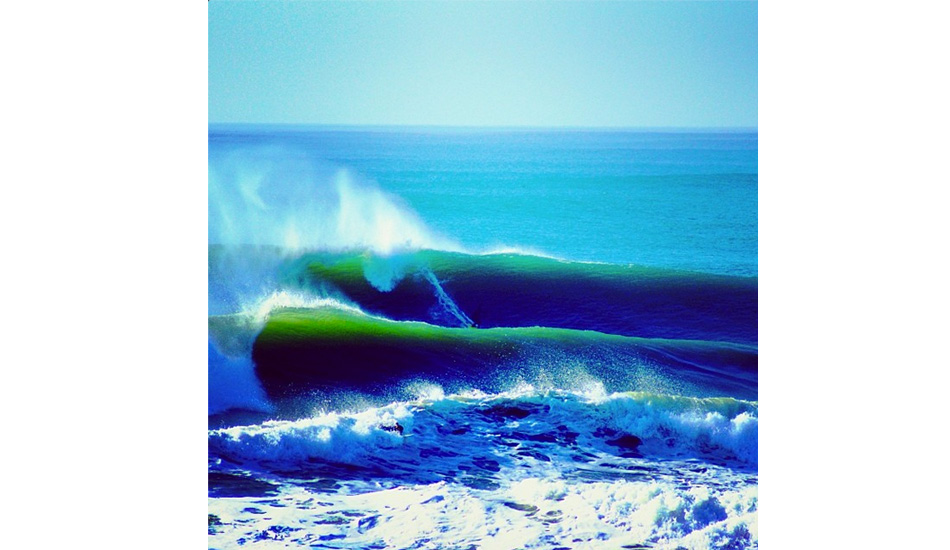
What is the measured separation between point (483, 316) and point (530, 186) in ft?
2.29

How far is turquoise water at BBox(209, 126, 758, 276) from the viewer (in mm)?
4531

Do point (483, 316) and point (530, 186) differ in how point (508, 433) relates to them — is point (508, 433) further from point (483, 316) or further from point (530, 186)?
point (530, 186)

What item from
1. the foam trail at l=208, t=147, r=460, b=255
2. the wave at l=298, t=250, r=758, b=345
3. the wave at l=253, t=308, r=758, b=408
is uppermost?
the foam trail at l=208, t=147, r=460, b=255

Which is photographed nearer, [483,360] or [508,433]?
[508,433]

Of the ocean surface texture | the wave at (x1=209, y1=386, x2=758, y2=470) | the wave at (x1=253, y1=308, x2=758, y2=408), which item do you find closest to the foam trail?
the ocean surface texture

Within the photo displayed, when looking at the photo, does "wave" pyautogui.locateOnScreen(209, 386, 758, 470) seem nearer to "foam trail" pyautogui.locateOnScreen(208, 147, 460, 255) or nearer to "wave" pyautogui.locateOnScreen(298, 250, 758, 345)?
"wave" pyautogui.locateOnScreen(298, 250, 758, 345)

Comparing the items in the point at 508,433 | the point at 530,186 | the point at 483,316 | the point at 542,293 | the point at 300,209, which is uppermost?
the point at 530,186

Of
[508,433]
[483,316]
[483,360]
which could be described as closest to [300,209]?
[483,316]

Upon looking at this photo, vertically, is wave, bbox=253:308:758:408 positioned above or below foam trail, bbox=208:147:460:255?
below

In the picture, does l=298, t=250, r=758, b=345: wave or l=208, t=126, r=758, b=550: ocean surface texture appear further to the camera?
l=298, t=250, r=758, b=345: wave

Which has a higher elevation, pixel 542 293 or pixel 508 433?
pixel 542 293

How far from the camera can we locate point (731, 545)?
436 centimetres

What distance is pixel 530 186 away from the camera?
454 cm
